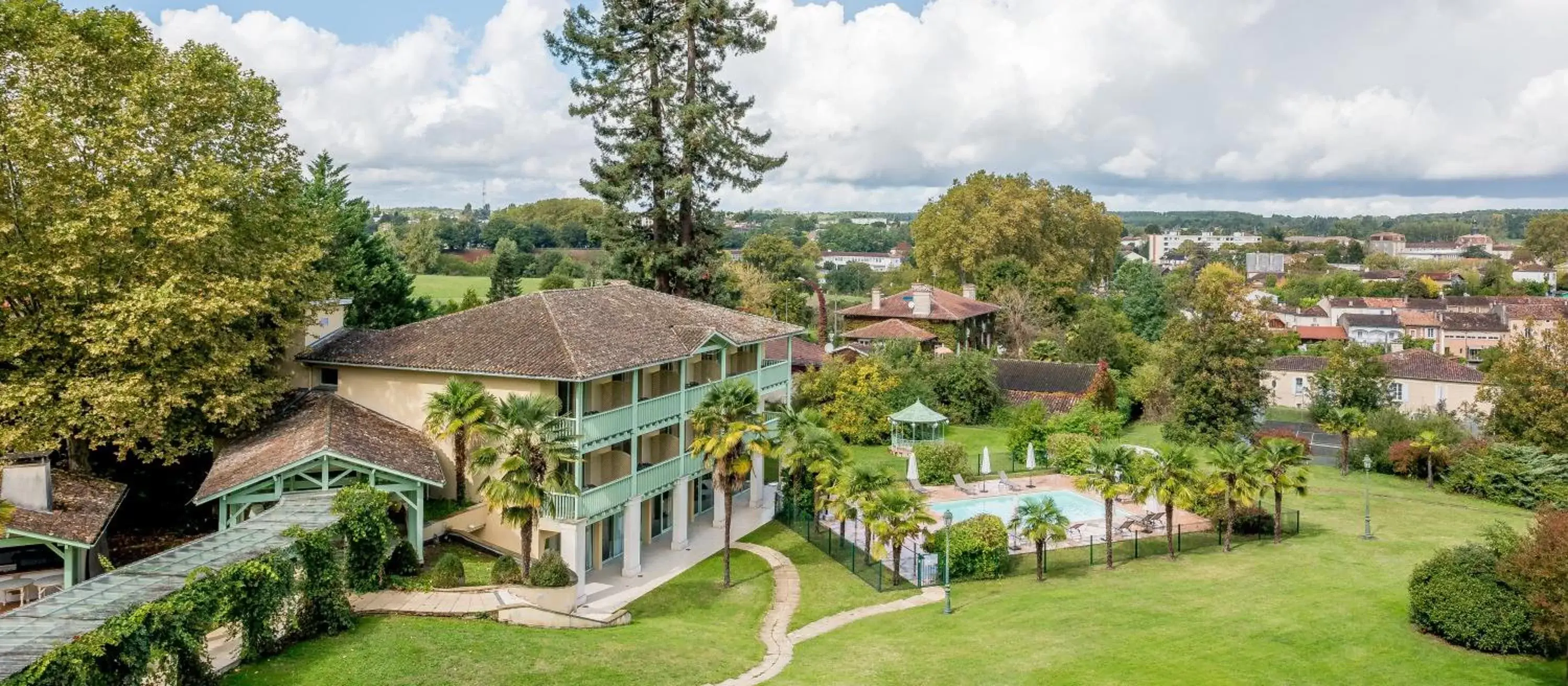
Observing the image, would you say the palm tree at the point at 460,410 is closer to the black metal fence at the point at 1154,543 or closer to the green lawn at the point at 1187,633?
the green lawn at the point at 1187,633

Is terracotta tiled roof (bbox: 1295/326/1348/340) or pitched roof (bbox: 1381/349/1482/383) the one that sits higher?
terracotta tiled roof (bbox: 1295/326/1348/340)

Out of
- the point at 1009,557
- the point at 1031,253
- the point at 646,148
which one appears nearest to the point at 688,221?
the point at 646,148

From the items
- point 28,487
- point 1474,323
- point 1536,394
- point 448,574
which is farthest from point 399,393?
point 1474,323

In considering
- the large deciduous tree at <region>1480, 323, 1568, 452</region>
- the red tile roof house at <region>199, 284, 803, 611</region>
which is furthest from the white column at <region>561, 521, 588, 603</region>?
the large deciduous tree at <region>1480, 323, 1568, 452</region>

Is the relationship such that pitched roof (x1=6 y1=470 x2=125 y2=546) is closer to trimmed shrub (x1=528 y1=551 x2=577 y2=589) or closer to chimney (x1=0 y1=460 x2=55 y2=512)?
chimney (x1=0 y1=460 x2=55 y2=512)

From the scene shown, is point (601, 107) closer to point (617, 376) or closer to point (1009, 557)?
point (617, 376)

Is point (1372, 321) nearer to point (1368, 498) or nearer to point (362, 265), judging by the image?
point (1368, 498)

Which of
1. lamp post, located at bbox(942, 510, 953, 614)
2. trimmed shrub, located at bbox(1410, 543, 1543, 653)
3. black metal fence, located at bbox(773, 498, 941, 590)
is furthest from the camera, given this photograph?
black metal fence, located at bbox(773, 498, 941, 590)

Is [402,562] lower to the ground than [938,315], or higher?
lower
